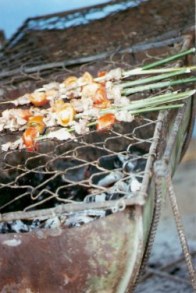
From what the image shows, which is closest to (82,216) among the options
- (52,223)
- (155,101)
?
(52,223)

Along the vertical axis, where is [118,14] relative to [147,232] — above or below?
above

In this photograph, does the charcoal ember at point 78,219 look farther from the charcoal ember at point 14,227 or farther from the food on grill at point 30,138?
the food on grill at point 30,138

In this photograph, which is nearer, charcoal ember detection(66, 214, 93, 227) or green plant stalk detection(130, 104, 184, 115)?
charcoal ember detection(66, 214, 93, 227)

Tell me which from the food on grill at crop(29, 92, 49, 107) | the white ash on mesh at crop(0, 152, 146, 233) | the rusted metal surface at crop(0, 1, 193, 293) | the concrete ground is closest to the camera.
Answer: the rusted metal surface at crop(0, 1, 193, 293)

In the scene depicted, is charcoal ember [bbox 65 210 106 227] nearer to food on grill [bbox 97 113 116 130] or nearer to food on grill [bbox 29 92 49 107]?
food on grill [bbox 97 113 116 130]

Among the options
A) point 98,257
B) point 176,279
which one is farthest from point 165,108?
point 176,279

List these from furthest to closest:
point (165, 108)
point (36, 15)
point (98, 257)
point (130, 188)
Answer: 1. point (36, 15)
2. point (165, 108)
3. point (130, 188)
4. point (98, 257)

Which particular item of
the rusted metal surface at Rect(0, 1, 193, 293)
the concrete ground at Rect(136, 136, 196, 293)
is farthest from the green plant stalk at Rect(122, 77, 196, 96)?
the concrete ground at Rect(136, 136, 196, 293)

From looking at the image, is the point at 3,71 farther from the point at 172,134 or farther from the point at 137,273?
the point at 137,273
